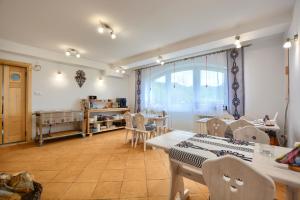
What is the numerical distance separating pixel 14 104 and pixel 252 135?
16.8ft

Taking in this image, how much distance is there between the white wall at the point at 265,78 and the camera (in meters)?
3.06

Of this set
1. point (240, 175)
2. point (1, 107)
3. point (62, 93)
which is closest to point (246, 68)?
point (240, 175)

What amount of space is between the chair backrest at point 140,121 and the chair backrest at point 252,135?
2027 millimetres

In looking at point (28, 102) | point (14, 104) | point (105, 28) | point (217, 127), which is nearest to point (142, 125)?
point (217, 127)

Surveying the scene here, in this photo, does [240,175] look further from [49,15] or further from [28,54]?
[28,54]

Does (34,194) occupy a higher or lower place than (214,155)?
lower

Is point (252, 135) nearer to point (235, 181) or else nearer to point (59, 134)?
point (235, 181)

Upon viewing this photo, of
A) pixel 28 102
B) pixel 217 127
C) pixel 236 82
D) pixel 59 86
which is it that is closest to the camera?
pixel 217 127

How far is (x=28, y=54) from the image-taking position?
11.9 feet

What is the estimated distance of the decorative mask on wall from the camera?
15.7ft

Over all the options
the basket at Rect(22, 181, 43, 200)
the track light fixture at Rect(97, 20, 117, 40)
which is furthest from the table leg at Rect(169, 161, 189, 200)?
the track light fixture at Rect(97, 20, 117, 40)

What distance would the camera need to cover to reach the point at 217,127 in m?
2.34

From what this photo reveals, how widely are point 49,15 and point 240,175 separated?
3.24 m

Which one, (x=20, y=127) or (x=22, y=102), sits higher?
(x=22, y=102)
